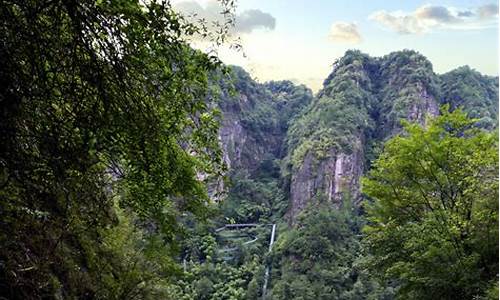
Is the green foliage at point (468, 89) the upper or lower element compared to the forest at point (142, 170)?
upper

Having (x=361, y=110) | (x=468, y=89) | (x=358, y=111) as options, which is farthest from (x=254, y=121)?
(x=468, y=89)

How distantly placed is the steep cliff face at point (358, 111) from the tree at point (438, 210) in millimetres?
44915

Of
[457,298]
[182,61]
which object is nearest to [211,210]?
[182,61]

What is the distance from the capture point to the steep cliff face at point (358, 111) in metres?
57.1

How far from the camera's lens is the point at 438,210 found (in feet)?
28.0

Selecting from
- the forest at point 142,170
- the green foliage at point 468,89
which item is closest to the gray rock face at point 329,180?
the green foliage at point 468,89

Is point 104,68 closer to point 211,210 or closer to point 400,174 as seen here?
point 211,210

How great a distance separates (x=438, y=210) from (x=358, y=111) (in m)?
56.2

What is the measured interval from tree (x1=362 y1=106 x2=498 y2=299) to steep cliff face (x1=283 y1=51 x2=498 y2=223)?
44915 mm

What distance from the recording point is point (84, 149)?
2.73 metres

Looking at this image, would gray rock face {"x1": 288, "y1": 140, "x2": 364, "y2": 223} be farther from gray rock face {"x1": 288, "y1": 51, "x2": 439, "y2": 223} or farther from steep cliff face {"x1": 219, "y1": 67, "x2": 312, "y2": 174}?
steep cliff face {"x1": 219, "y1": 67, "x2": 312, "y2": 174}

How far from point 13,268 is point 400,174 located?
25.8 ft

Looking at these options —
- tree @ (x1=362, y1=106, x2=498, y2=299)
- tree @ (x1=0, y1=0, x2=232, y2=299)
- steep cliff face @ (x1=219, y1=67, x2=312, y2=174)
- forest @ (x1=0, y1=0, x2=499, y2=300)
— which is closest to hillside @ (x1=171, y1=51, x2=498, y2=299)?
steep cliff face @ (x1=219, y1=67, x2=312, y2=174)

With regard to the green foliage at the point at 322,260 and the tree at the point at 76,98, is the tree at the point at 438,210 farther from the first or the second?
the green foliage at the point at 322,260
